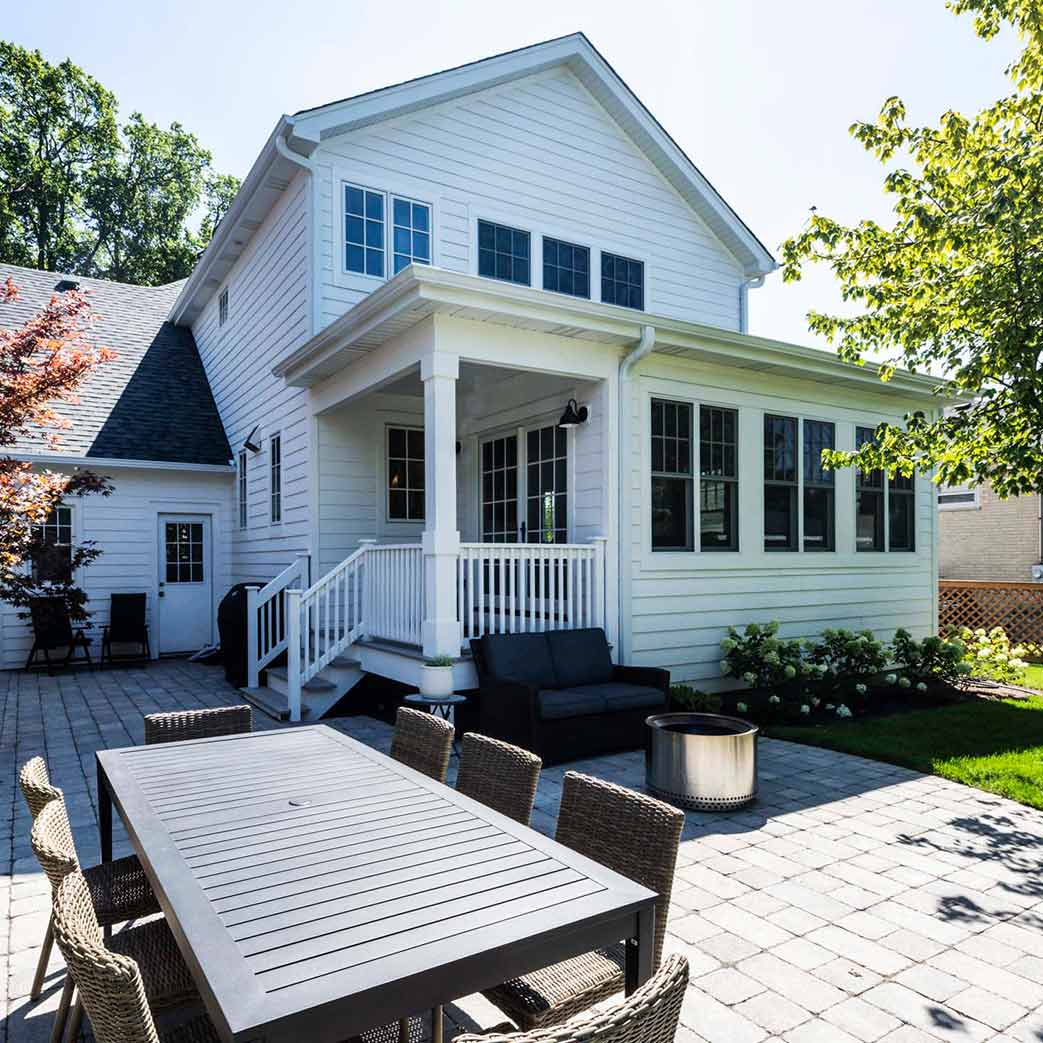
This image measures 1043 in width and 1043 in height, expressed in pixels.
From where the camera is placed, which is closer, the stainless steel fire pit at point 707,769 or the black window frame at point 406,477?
the stainless steel fire pit at point 707,769

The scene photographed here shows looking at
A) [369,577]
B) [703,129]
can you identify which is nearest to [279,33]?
[703,129]

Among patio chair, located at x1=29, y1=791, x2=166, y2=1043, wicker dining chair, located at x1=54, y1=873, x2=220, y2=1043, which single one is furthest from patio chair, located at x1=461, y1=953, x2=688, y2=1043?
patio chair, located at x1=29, y1=791, x2=166, y2=1043

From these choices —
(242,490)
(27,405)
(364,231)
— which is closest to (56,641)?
(242,490)

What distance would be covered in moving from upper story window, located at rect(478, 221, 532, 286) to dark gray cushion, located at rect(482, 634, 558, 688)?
5.27 metres

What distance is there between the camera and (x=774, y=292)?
1280cm

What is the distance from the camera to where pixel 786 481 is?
8.30 meters

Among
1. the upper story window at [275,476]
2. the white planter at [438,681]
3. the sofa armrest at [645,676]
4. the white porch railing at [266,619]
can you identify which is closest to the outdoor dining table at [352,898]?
the white planter at [438,681]

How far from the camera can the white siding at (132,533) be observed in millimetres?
11016

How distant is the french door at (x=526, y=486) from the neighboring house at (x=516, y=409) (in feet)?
0.14

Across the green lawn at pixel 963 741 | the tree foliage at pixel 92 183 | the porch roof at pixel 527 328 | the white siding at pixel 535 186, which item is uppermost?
the tree foliage at pixel 92 183

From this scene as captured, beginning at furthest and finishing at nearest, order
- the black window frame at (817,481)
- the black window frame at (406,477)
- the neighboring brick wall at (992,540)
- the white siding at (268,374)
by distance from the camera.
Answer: the neighboring brick wall at (992,540)
the black window frame at (406,477)
the white siding at (268,374)
the black window frame at (817,481)

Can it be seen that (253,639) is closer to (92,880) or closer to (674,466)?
(674,466)

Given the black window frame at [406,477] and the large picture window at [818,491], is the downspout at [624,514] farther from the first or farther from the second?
the black window frame at [406,477]

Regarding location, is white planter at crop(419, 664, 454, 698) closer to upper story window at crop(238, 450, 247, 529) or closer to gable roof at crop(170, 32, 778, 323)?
gable roof at crop(170, 32, 778, 323)
